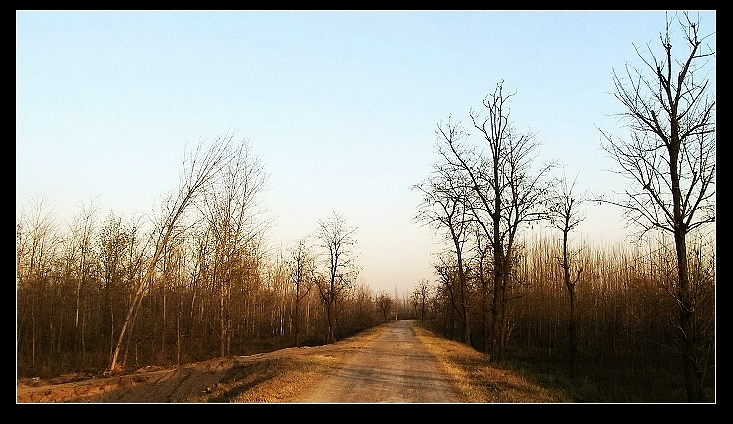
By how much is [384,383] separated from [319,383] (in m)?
1.66

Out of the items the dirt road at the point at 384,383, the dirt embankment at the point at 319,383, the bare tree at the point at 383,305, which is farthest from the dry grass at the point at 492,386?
the bare tree at the point at 383,305

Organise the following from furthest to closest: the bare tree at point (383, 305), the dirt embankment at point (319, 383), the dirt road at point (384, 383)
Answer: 1. the bare tree at point (383, 305)
2. the dirt embankment at point (319, 383)
3. the dirt road at point (384, 383)

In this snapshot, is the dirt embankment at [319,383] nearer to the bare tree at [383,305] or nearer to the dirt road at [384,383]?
the dirt road at [384,383]

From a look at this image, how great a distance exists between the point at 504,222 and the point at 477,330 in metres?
31.1

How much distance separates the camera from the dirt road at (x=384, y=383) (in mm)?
12023

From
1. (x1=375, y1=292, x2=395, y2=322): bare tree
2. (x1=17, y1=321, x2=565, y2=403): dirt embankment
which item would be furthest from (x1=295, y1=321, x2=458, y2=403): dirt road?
(x1=375, y1=292, x2=395, y2=322): bare tree

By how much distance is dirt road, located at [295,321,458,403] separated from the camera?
39.4 feet

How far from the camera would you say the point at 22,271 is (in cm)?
2814

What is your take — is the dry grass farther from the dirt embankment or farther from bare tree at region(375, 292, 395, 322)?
bare tree at region(375, 292, 395, 322)

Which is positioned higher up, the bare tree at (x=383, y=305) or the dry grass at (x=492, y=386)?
the dry grass at (x=492, y=386)

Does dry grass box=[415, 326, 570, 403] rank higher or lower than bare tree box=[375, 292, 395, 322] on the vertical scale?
higher

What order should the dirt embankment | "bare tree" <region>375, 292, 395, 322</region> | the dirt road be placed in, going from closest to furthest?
the dirt road, the dirt embankment, "bare tree" <region>375, 292, 395, 322</region>
